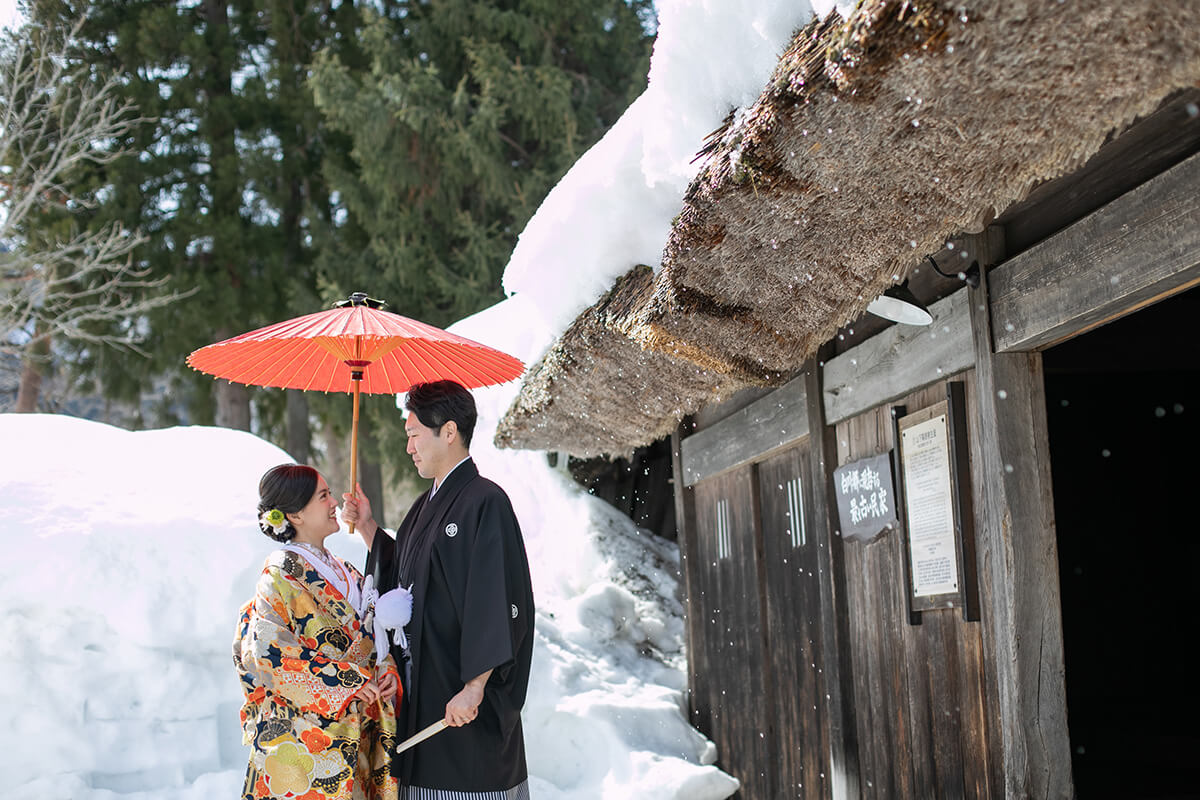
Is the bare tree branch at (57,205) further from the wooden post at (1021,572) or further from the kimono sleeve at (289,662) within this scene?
the wooden post at (1021,572)

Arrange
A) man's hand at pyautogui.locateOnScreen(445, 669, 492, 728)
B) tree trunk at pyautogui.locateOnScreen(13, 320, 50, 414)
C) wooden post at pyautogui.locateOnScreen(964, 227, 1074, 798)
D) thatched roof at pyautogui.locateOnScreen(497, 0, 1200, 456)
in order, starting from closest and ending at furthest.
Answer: thatched roof at pyautogui.locateOnScreen(497, 0, 1200, 456)
wooden post at pyautogui.locateOnScreen(964, 227, 1074, 798)
man's hand at pyautogui.locateOnScreen(445, 669, 492, 728)
tree trunk at pyautogui.locateOnScreen(13, 320, 50, 414)

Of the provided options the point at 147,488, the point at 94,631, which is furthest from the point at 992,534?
the point at 147,488

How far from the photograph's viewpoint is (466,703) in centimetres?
315

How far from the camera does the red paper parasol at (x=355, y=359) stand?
361 cm

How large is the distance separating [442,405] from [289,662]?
3.03 feet

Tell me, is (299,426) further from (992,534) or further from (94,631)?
(992,534)

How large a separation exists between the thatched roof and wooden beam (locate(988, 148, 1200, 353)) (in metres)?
0.22

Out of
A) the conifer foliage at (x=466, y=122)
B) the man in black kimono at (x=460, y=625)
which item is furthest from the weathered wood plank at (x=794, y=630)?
the conifer foliage at (x=466, y=122)

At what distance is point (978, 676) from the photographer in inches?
129

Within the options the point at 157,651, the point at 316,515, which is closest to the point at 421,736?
the point at 316,515

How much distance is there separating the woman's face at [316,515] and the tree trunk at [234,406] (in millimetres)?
12591

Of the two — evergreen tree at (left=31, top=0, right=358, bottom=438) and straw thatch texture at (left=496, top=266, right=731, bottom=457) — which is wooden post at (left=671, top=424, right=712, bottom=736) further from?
evergreen tree at (left=31, top=0, right=358, bottom=438)

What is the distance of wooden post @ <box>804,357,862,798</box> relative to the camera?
428cm

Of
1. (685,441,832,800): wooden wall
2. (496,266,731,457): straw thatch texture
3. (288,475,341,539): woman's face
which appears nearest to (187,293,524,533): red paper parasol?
(288,475,341,539): woman's face
